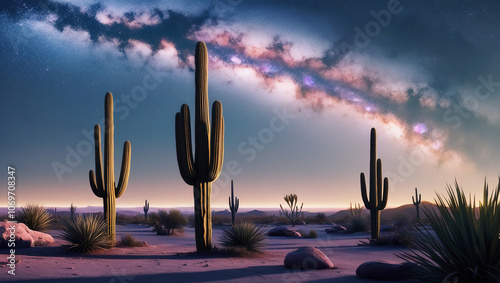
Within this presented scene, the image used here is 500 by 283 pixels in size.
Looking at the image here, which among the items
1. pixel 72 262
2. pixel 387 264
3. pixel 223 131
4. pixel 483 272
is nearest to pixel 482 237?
pixel 483 272

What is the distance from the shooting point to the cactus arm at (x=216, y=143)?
47.4 feet

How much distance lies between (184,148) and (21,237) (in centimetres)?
747

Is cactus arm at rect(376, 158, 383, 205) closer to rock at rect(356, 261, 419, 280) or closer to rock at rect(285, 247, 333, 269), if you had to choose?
rock at rect(285, 247, 333, 269)

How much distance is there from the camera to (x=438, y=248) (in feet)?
24.7

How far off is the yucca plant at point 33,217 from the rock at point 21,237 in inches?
136

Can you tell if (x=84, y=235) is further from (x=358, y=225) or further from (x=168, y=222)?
(x=358, y=225)

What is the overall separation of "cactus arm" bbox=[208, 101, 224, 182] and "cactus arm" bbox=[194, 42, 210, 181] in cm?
17

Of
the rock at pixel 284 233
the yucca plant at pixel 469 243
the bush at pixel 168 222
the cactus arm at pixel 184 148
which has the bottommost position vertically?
the rock at pixel 284 233

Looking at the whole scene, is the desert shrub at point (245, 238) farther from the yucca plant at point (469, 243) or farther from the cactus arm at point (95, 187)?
the yucca plant at point (469, 243)

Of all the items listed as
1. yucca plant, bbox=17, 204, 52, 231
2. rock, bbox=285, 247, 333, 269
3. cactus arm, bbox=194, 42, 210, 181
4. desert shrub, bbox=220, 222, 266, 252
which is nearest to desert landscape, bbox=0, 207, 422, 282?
rock, bbox=285, 247, 333, 269

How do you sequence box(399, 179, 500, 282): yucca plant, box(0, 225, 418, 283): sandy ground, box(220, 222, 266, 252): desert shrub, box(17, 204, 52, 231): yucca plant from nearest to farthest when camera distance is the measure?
1. box(399, 179, 500, 282): yucca plant
2. box(0, 225, 418, 283): sandy ground
3. box(220, 222, 266, 252): desert shrub
4. box(17, 204, 52, 231): yucca plant

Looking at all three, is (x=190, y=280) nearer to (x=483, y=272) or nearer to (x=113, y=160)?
(x=483, y=272)

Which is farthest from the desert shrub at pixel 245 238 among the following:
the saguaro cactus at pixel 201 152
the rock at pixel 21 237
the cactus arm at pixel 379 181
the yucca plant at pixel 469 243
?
the yucca plant at pixel 469 243

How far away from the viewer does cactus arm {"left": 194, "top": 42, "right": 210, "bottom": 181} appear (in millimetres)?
14372
